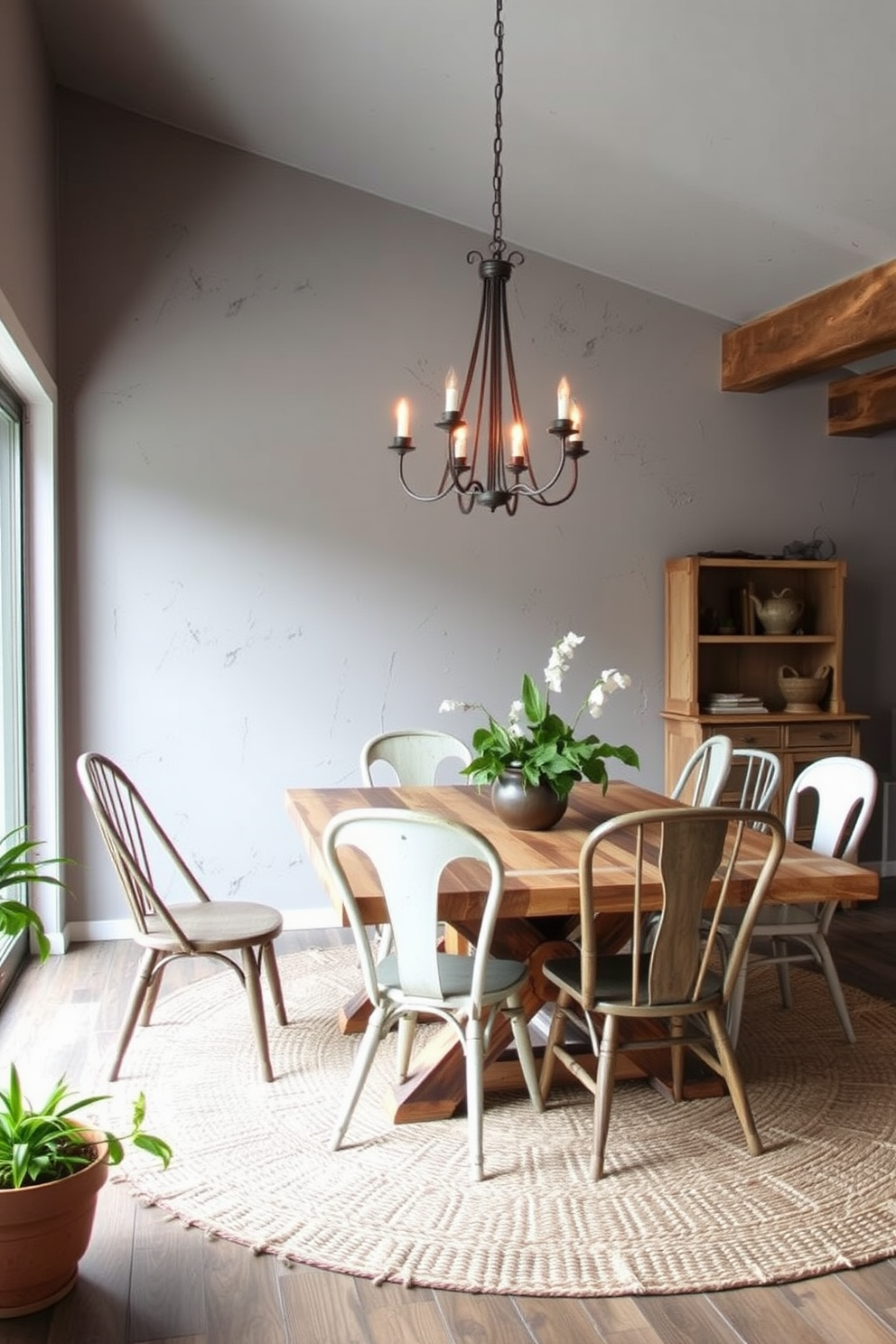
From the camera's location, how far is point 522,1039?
275cm

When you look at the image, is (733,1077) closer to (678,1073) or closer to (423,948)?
(678,1073)

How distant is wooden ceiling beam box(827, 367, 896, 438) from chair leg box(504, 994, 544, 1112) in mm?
3349

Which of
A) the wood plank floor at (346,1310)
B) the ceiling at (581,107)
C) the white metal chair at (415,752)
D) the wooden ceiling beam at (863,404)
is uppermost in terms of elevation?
the ceiling at (581,107)

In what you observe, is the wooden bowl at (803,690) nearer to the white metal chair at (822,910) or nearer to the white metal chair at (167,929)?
the white metal chair at (822,910)

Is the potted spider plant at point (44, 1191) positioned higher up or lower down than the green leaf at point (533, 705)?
lower down

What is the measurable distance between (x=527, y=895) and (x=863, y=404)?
11.5ft

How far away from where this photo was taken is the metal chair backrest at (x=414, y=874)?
2363 millimetres

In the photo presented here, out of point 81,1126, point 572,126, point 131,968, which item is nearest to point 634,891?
point 81,1126

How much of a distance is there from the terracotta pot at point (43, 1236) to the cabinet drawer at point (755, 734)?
3425mm

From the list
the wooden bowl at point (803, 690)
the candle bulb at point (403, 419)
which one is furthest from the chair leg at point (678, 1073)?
the wooden bowl at point (803, 690)

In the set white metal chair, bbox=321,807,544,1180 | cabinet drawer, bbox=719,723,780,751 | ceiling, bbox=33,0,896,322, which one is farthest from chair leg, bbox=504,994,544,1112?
ceiling, bbox=33,0,896,322

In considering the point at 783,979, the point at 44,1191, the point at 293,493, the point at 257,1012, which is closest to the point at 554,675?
the point at 257,1012

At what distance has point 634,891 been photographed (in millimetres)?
2498

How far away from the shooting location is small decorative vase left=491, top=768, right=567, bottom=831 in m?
3.04
